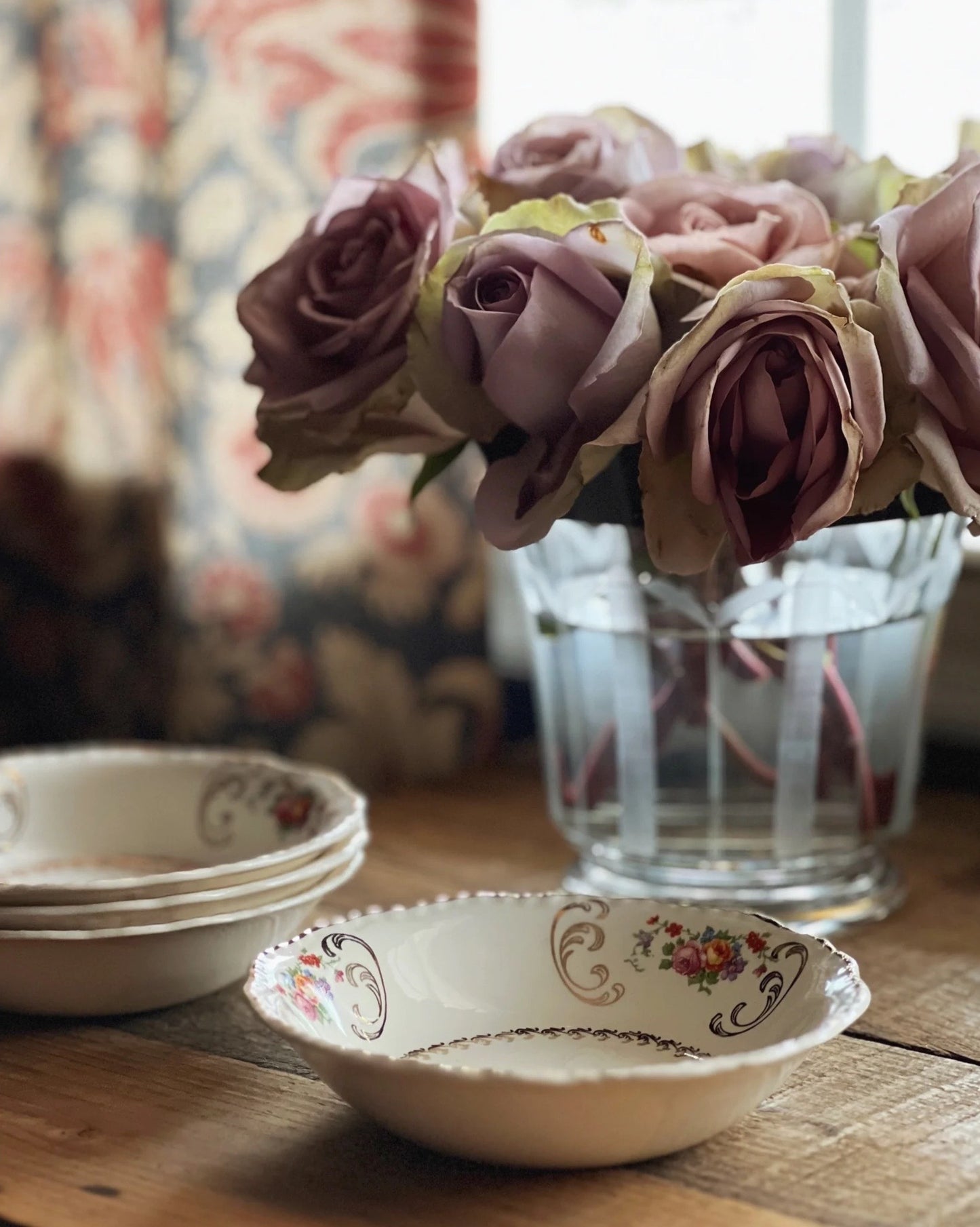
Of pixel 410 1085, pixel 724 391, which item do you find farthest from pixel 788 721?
pixel 410 1085

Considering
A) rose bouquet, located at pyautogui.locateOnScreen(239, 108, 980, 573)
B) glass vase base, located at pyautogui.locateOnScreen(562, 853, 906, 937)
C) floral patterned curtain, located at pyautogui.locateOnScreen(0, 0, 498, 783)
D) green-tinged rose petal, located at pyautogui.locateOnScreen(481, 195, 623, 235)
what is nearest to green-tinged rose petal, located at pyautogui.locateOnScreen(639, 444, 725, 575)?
rose bouquet, located at pyautogui.locateOnScreen(239, 108, 980, 573)

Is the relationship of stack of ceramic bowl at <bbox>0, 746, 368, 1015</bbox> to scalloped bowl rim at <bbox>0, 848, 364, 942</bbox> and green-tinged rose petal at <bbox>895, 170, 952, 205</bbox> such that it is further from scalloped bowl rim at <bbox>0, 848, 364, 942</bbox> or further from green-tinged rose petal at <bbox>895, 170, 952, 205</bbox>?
green-tinged rose petal at <bbox>895, 170, 952, 205</bbox>

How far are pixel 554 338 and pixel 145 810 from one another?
38 centimetres

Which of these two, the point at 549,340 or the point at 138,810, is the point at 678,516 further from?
the point at 138,810

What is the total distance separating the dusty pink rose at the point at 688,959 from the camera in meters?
0.61

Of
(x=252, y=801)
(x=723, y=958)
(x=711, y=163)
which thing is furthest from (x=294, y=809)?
(x=711, y=163)

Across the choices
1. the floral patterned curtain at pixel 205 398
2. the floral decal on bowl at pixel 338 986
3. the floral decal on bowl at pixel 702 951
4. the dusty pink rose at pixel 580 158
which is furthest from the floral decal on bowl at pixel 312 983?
the floral patterned curtain at pixel 205 398

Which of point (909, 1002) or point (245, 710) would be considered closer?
point (909, 1002)

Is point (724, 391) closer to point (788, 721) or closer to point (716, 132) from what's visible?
point (788, 721)

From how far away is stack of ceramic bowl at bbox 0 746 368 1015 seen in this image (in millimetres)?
625

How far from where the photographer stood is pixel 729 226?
0.67 metres

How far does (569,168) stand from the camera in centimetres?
71

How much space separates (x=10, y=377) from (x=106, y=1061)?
719mm

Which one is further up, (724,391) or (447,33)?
(447,33)
